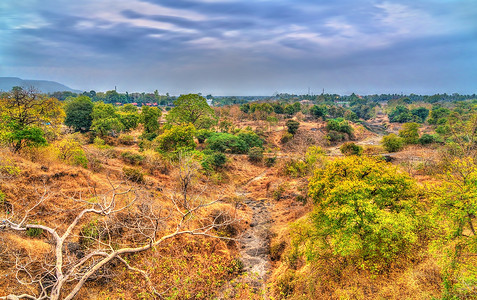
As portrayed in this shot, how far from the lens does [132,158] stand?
91.2 feet

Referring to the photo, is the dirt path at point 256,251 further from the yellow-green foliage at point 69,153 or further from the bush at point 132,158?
the yellow-green foliage at point 69,153

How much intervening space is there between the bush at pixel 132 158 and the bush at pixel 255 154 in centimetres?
1628

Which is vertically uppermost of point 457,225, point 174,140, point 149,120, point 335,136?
point 149,120

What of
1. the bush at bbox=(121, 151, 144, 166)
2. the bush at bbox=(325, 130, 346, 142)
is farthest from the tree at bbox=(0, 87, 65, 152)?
the bush at bbox=(325, 130, 346, 142)

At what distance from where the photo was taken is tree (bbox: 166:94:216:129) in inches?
1540

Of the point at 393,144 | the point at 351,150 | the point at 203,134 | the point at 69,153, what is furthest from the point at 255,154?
the point at 69,153

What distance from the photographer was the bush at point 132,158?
27.4m

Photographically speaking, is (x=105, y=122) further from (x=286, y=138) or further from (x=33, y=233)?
(x=286, y=138)

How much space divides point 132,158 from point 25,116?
9.89 metres

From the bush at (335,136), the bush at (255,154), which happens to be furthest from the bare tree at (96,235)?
the bush at (335,136)

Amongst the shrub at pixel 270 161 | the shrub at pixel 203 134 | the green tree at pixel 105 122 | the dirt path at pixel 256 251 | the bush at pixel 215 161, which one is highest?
the green tree at pixel 105 122

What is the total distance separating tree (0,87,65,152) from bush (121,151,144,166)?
6.96 m

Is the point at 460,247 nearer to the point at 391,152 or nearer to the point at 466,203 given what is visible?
the point at 466,203

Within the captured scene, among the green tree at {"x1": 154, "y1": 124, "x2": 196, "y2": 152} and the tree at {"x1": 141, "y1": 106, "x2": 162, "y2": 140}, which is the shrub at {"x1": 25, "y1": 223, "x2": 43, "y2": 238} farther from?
the tree at {"x1": 141, "y1": 106, "x2": 162, "y2": 140}
